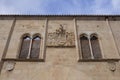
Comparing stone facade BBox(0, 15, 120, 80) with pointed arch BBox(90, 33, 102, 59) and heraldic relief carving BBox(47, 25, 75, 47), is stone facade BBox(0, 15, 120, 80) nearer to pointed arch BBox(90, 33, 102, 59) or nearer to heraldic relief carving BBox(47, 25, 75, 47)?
heraldic relief carving BBox(47, 25, 75, 47)

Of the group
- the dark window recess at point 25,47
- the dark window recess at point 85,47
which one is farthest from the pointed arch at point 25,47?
the dark window recess at point 85,47

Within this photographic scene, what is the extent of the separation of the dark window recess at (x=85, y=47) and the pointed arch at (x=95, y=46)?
29 cm

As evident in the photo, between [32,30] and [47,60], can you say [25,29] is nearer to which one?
[32,30]

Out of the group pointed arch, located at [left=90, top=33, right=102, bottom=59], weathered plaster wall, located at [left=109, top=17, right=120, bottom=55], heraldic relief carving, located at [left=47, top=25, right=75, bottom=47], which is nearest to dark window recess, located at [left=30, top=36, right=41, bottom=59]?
heraldic relief carving, located at [left=47, top=25, right=75, bottom=47]

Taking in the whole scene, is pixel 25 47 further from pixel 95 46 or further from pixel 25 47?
pixel 95 46

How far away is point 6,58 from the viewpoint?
33.2 ft

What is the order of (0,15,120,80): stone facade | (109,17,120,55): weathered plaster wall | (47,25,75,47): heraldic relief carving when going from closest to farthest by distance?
(0,15,120,80): stone facade
(47,25,75,47): heraldic relief carving
(109,17,120,55): weathered plaster wall

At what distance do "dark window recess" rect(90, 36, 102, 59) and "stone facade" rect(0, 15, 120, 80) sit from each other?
0.76 ft

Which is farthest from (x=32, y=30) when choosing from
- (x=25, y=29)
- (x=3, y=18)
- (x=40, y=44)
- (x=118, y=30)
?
(x=118, y=30)

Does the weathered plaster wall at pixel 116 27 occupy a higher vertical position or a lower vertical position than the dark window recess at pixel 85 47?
higher

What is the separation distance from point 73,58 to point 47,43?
1.81 metres

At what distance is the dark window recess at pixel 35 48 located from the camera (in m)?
10.6

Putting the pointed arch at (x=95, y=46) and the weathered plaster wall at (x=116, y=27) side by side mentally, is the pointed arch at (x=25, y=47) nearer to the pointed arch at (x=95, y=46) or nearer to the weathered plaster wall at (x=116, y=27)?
the pointed arch at (x=95, y=46)

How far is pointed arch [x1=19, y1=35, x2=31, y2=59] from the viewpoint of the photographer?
1065 centimetres
